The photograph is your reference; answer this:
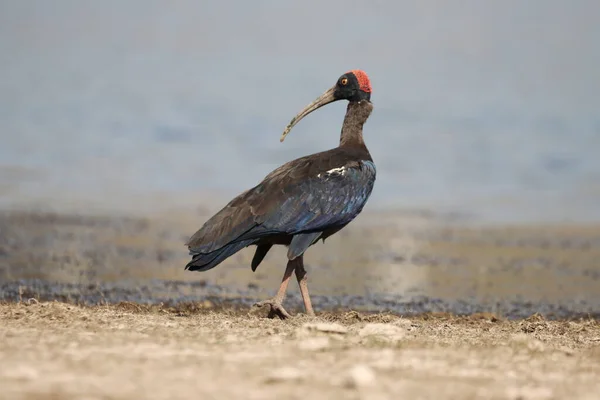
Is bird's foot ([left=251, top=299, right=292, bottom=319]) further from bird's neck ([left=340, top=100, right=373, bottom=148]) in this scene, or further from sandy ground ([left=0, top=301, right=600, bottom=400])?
bird's neck ([left=340, top=100, right=373, bottom=148])

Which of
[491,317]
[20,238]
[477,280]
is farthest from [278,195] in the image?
[20,238]

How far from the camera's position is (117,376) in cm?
706

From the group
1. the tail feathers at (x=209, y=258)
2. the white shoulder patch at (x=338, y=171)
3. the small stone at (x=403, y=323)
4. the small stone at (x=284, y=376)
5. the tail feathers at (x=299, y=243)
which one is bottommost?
the small stone at (x=403, y=323)

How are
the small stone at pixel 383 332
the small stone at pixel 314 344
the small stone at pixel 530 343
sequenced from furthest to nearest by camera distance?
the small stone at pixel 383 332
the small stone at pixel 530 343
the small stone at pixel 314 344

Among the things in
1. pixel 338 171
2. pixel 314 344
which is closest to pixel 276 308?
pixel 338 171

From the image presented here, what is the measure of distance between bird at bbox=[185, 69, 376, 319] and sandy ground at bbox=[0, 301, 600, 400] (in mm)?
1209

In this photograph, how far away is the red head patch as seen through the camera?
1437cm

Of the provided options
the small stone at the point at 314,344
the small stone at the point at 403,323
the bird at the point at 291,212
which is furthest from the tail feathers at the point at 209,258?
the small stone at the point at 314,344

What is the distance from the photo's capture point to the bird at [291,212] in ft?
39.6

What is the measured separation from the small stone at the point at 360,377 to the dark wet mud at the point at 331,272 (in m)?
8.76

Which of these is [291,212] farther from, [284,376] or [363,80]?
[284,376]

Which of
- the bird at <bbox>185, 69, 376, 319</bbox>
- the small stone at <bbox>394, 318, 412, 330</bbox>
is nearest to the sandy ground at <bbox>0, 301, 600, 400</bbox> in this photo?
the small stone at <bbox>394, 318, 412, 330</bbox>

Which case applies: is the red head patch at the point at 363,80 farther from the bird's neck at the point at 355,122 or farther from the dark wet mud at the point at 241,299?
the dark wet mud at the point at 241,299

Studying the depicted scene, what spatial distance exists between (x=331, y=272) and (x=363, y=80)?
8.89 metres
